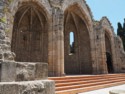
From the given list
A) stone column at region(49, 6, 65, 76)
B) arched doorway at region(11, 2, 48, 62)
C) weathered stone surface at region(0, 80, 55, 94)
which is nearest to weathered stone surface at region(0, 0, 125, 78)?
arched doorway at region(11, 2, 48, 62)

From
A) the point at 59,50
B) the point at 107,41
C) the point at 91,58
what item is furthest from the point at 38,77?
the point at 107,41

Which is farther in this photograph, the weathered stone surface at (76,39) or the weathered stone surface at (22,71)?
the weathered stone surface at (76,39)

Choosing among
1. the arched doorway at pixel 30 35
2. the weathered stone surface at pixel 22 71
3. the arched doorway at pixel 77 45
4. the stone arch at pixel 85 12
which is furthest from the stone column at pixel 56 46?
the weathered stone surface at pixel 22 71

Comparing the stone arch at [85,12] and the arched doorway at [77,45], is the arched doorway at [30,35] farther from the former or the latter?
the stone arch at [85,12]

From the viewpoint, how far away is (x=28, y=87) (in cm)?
206

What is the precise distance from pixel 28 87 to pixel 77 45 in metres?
14.6

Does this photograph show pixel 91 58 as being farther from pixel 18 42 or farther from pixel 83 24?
pixel 18 42

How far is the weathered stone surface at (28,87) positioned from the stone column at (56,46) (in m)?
7.05

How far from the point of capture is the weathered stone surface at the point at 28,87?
1.91 metres

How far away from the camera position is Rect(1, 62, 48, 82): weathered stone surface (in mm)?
2041

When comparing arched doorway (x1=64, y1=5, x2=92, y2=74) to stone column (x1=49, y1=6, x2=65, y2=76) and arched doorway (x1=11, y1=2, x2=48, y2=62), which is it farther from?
stone column (x1=49, y1=6, x2=65, y2=76)

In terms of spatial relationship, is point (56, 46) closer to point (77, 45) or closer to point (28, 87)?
point (77, 45)

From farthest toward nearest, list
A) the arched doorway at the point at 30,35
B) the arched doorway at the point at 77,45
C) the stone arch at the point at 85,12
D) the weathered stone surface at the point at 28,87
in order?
1. the arched doorway at the point at 77,45
2. the arched doorway at the point at 30,35
3. the stone arch at the point at 85,12
4. the weathered stone surface at the point at 28,87

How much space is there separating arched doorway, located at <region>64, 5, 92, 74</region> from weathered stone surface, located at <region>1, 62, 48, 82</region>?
42.5 feet
